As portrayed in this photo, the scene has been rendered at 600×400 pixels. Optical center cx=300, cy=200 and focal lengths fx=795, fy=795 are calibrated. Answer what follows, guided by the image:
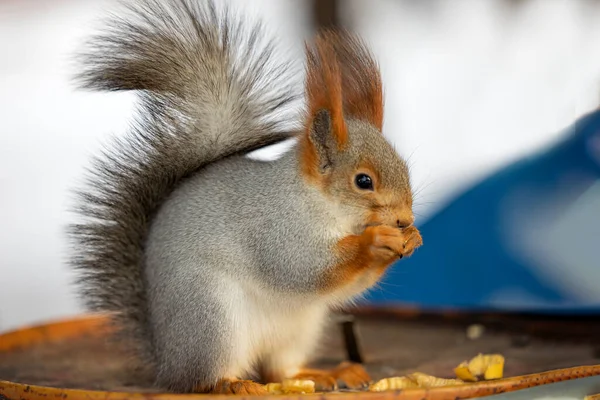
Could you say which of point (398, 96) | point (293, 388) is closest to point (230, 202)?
point (293, 388)

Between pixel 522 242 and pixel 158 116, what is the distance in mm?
1072

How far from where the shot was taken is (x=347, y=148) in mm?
A: 1273

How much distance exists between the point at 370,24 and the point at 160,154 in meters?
2.01

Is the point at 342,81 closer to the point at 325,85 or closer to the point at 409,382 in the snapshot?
the point at 325,85

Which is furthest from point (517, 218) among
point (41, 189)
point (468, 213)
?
point (41, 189)

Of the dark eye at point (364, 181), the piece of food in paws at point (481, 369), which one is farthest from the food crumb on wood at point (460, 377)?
the dark eye at point (364, 181)

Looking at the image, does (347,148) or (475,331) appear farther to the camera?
(475,331)

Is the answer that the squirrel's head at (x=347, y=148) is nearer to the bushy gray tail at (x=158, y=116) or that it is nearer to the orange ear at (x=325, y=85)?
the orange ear at (x=325, y=85)

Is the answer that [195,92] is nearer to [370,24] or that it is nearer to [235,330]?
[235,330]

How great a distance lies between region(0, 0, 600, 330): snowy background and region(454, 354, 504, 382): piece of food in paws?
2.73ft

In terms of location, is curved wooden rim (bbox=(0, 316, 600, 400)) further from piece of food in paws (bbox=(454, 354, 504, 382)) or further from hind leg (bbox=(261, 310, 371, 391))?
hind leg (bbox=(261, 310, 371, 391))

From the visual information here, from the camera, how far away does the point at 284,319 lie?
1331 mm

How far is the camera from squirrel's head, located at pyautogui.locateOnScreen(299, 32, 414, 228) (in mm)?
1233

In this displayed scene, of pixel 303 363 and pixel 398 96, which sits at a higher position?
pixel 398 96
